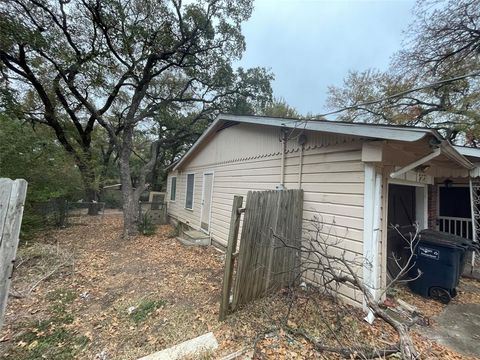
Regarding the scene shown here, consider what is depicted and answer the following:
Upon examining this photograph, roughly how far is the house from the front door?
0.03 meters

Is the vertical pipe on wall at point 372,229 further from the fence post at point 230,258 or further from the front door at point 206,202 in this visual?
the front door at point 206,202

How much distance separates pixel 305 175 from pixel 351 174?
93 centimetres

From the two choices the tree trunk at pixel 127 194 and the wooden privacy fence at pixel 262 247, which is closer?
the wooden privacy fence at pixel 262 247

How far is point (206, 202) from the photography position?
26.7 feet

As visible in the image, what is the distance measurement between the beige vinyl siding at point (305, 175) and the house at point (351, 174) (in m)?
0.02

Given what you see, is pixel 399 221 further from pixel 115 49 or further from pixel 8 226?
pixel 115 49

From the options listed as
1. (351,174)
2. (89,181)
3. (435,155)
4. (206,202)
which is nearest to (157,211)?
(89,181)

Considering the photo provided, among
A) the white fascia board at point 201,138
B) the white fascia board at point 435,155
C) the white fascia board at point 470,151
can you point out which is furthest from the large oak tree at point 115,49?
the white fascia board at point 470,151

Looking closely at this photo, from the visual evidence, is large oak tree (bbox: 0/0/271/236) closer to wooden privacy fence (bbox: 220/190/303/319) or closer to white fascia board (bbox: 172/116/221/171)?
white fascia board (bbox: 172/116/221/171)

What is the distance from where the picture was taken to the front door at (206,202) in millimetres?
7891

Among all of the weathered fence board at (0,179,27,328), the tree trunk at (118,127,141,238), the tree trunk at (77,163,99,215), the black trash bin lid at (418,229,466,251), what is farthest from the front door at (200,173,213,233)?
the tree trunk at (77,163,99,215)

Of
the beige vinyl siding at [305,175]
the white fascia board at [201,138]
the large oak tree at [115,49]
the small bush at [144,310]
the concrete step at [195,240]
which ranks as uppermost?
the large oak tree at [115,49]

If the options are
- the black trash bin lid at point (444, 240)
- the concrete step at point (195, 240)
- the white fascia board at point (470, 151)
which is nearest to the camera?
the black trash bin lid at point (444, 240)

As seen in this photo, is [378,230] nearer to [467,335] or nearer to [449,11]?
[467,335]
